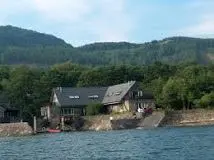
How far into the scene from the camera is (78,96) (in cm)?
11456

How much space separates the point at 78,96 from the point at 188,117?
3301 cm

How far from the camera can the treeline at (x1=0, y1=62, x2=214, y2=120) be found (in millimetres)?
97500

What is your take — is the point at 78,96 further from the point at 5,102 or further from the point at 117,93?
the point at 5,102

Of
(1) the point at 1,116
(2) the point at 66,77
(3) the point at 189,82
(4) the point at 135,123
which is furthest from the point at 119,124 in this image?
(2) the point at 66,77

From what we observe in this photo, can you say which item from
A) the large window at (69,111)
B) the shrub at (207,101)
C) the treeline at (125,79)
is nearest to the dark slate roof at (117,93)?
the treeline at (125,79)

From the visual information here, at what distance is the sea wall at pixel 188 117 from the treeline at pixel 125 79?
5.51 meters

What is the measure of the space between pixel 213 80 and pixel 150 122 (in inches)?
729

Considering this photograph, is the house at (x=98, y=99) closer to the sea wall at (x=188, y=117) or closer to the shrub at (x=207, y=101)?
the shrub at (x=207, y=101)

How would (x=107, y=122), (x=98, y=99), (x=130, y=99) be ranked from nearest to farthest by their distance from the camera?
(x=107, y=122)
(x=130, y=99)
(x=98, y=99)

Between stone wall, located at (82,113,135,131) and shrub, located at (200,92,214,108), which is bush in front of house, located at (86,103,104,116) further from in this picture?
shrub, located at (200,92,214,108)

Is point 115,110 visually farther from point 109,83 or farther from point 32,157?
point 32,157

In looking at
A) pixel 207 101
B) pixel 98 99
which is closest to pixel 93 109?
pixel 98 99

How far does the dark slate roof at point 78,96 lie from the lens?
11303 centimetres

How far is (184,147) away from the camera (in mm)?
41719
